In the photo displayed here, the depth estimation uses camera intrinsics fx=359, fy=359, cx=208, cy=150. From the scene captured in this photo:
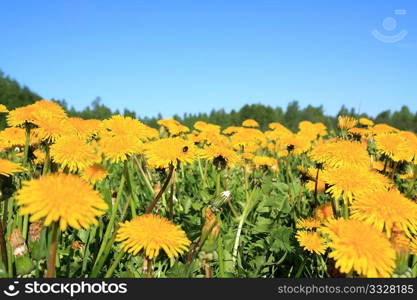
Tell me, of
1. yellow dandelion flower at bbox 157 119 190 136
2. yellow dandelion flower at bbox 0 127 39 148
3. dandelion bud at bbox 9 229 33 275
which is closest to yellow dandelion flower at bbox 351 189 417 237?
dandelion bud at bbox 9 229 33 275

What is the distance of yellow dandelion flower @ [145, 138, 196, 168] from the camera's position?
165 centimetres

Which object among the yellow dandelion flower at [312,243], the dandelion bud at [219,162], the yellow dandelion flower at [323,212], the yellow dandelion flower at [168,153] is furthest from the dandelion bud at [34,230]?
the yellow dandelion flower at [323,212]

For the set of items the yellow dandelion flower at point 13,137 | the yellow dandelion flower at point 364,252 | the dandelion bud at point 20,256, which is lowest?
the dandelion bud at point 20,256

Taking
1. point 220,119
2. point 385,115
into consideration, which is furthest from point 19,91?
point 385,115

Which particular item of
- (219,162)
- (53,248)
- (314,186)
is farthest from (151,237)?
(314,186)

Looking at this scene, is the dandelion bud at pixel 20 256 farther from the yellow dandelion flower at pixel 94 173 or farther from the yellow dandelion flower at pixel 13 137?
the yellow dandelion flower at pixel 13 137

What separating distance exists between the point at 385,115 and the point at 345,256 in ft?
117

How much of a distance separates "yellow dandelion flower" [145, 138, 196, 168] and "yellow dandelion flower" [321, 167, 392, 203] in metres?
0.65

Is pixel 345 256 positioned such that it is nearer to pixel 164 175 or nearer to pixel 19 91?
pixel 164 175

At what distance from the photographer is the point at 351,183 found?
1520 mm

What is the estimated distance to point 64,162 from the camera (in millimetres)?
1506

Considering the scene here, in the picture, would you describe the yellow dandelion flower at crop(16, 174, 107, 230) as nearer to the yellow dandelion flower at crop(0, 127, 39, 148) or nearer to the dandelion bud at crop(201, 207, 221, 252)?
the dandelion bud at crop(201, 207, 221, 252)

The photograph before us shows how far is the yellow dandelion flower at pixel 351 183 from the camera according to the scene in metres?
1.51
